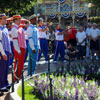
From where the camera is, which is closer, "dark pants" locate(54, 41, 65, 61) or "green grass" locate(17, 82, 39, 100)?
"green grass" locate(17, 82, 39, 100)

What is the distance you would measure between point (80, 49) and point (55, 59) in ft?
5.71

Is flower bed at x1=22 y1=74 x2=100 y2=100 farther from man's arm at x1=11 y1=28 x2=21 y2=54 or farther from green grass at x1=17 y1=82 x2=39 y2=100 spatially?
man's arm at x1=11 y1=28 x2=21 y2=54

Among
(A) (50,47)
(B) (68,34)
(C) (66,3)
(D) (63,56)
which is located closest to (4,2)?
(A) (50,47)

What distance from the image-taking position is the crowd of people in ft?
20.3

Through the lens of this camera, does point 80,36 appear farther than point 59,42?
Yes

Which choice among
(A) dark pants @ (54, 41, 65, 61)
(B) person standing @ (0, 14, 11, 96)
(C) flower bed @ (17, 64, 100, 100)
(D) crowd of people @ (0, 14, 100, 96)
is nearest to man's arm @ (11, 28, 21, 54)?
(D) crowd of people @ (0, 14, 100, 96)

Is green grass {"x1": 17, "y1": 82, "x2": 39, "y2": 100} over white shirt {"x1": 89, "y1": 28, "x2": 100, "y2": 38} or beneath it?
beneath

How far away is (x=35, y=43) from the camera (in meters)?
7.44

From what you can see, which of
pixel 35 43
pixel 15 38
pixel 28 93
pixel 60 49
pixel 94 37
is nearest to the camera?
pixel 28 93

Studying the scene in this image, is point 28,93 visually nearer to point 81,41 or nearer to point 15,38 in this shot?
point 15,38

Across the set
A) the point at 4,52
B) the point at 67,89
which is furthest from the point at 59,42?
the point at 67,89

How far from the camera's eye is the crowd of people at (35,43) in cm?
618

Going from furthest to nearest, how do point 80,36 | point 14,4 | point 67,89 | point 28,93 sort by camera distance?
point 14,4 → point 80,36 → point 28,93 → point 67,89

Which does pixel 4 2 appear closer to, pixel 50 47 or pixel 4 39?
pixel 50 47
